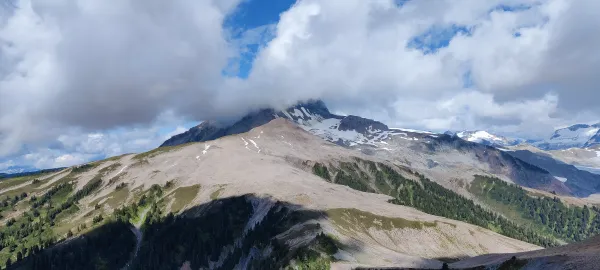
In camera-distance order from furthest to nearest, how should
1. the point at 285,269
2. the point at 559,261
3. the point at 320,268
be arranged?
the point at 285,269 < the point at 320,268 < the point at 559,261

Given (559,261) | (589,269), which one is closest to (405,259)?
(559,261)

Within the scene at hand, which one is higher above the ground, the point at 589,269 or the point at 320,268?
the point at 589,269

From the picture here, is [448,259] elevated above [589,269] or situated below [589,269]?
below

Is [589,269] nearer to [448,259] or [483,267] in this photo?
[483,267]

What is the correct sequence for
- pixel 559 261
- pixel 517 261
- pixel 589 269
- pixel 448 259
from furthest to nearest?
1. pixel 448 259
2. pixel 517 261
3. pixel 559 261
4. pixel 589 269

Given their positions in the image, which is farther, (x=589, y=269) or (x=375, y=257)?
(x=375, y=257)

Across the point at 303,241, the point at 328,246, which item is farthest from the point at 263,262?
the point at 328,246

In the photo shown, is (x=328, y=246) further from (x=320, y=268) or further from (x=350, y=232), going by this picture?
(x=350, y=232)

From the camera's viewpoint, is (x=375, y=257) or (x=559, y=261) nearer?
(x=559, y=261)

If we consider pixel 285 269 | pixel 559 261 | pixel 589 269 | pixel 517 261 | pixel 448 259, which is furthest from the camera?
pixel 448 259

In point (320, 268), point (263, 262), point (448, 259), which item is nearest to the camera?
point (320, 268)
